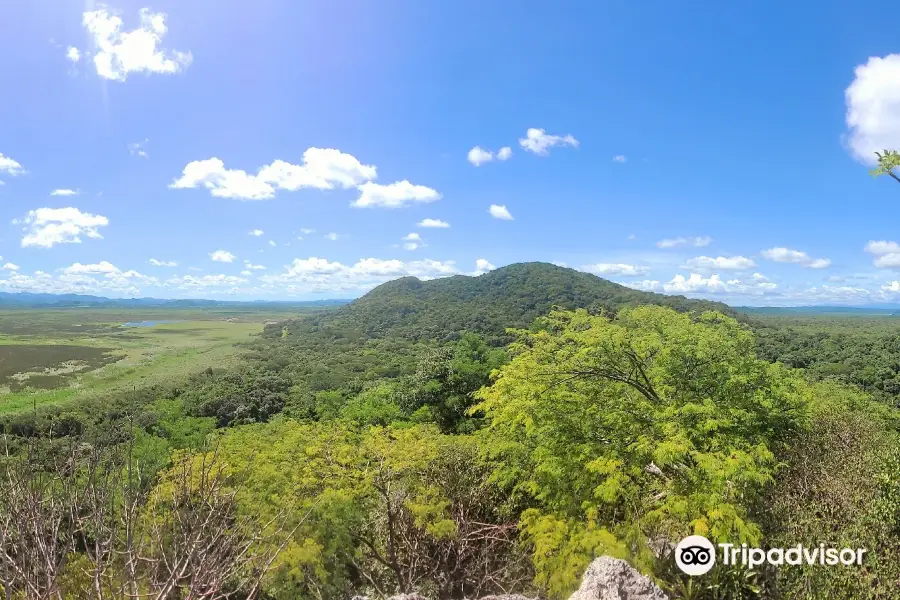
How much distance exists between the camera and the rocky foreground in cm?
738

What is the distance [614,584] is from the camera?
7.47 meters

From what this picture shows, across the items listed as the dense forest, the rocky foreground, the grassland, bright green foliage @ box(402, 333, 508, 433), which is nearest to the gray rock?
the rocky foreground

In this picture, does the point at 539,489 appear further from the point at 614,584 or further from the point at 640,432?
the point at 614,584

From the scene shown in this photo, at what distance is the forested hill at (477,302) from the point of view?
3679 inches

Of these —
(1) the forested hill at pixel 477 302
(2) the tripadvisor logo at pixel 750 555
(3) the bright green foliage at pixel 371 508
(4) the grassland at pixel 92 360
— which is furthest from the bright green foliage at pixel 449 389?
(1) the forested hill at pixel 477 302

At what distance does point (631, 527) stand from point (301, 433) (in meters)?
10.8

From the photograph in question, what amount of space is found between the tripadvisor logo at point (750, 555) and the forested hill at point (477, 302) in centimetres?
7023

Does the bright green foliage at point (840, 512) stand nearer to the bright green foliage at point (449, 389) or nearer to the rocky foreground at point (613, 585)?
the rocky foreground at point (613, 585)

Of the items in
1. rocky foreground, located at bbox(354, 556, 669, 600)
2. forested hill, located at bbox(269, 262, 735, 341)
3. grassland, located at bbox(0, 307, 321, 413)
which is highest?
forested hill, located at bbox(269, 262, 735, 341)

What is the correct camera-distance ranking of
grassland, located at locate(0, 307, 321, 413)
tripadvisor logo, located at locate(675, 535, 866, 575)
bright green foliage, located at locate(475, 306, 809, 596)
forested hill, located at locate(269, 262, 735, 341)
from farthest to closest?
forested hill, located at locate(269, 262, 735, 341), grassland, located at locate(0, 307, 321, 413), bright green foliage, located at locate(475, 306, 809, 596), tripadvisor logo, located at locate(675, 535, 866, 575)

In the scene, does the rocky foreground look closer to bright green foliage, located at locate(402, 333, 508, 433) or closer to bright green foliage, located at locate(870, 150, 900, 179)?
bright green foliage, located at locate(870, 150, 900, 179)

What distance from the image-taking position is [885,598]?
8.11m

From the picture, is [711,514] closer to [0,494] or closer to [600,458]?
[600,458]

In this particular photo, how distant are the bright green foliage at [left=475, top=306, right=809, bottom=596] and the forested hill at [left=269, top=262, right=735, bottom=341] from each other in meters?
64.8
